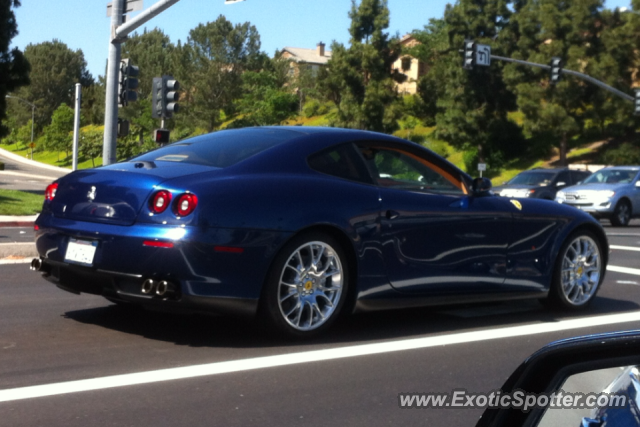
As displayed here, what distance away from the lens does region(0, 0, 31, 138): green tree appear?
3928 cm

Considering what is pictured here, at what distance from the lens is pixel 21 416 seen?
3723 mm

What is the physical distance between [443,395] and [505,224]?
2.25 metres

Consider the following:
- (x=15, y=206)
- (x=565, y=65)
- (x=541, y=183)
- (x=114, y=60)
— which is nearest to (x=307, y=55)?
(x=565, y=65)

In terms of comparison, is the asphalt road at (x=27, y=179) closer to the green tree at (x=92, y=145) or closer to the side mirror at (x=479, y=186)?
the green tree at (x=92, y=145)

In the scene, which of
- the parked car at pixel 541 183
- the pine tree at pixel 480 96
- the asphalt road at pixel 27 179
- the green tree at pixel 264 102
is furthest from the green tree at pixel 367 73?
the parked car at pixel 541 183

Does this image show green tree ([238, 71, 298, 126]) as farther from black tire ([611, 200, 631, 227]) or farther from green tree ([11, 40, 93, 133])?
Answer: black tire ([611, 200, 631, 227])

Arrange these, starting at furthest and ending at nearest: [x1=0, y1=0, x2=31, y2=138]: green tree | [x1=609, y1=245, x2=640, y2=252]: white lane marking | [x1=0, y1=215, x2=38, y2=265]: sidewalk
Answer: [x1=0, y1=0, x2=31, y2=138]: green tree → [x1=609, y1=245, x2=640, y2=252]: white lane marking → [x1=0, y1=215, x2=38, y2=265]: sidewalk

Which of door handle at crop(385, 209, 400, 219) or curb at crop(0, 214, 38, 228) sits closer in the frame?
door handle at crop(385, 209, 400, 219)

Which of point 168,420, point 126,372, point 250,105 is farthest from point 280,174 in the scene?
point 250,105

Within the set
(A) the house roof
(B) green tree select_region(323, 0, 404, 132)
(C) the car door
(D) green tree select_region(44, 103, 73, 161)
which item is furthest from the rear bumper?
(A) the house roof

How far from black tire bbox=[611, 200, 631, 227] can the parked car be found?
2750 millimetres

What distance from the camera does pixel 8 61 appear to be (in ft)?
131

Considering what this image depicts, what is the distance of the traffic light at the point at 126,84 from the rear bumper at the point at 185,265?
12962 mm

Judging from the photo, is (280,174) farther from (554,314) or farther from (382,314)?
(554,314)
